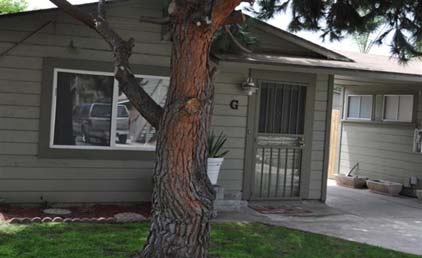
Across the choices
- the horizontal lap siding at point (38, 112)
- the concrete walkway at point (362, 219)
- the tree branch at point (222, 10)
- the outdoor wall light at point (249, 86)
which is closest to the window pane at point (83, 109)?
the horizontal lap siding at point (38, 112)

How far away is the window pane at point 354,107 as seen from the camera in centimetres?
1368

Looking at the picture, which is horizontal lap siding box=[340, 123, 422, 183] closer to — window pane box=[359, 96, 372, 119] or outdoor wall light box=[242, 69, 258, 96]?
window pane box=[359, 96, 372, 119]

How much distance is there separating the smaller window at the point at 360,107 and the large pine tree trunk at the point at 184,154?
9103 millimetres

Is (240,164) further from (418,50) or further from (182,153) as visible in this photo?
(182,153)

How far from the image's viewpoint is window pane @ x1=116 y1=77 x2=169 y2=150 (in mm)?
8453

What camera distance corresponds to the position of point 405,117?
12117mm

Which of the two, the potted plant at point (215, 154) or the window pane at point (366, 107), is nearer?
the potted plant at point (215, 154)

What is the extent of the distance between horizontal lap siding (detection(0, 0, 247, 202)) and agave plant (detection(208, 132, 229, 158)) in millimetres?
681

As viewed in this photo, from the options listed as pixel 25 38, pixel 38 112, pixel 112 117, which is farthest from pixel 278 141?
pixel 25 38

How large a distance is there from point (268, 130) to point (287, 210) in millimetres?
1403

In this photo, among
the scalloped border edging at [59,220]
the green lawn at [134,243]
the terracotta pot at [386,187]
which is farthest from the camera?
the terracotta pot at [386,187]

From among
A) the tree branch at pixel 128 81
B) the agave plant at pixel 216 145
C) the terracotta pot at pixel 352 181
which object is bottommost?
the terracotta pot at pixel 352 181

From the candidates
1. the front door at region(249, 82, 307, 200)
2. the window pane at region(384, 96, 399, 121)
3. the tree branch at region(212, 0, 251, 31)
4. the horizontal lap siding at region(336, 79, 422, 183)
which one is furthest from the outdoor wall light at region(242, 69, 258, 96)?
the window pane at region(384, 96, 399, 121)

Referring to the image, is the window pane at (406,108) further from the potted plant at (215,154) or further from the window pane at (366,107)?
the potted plant at (215,154)
